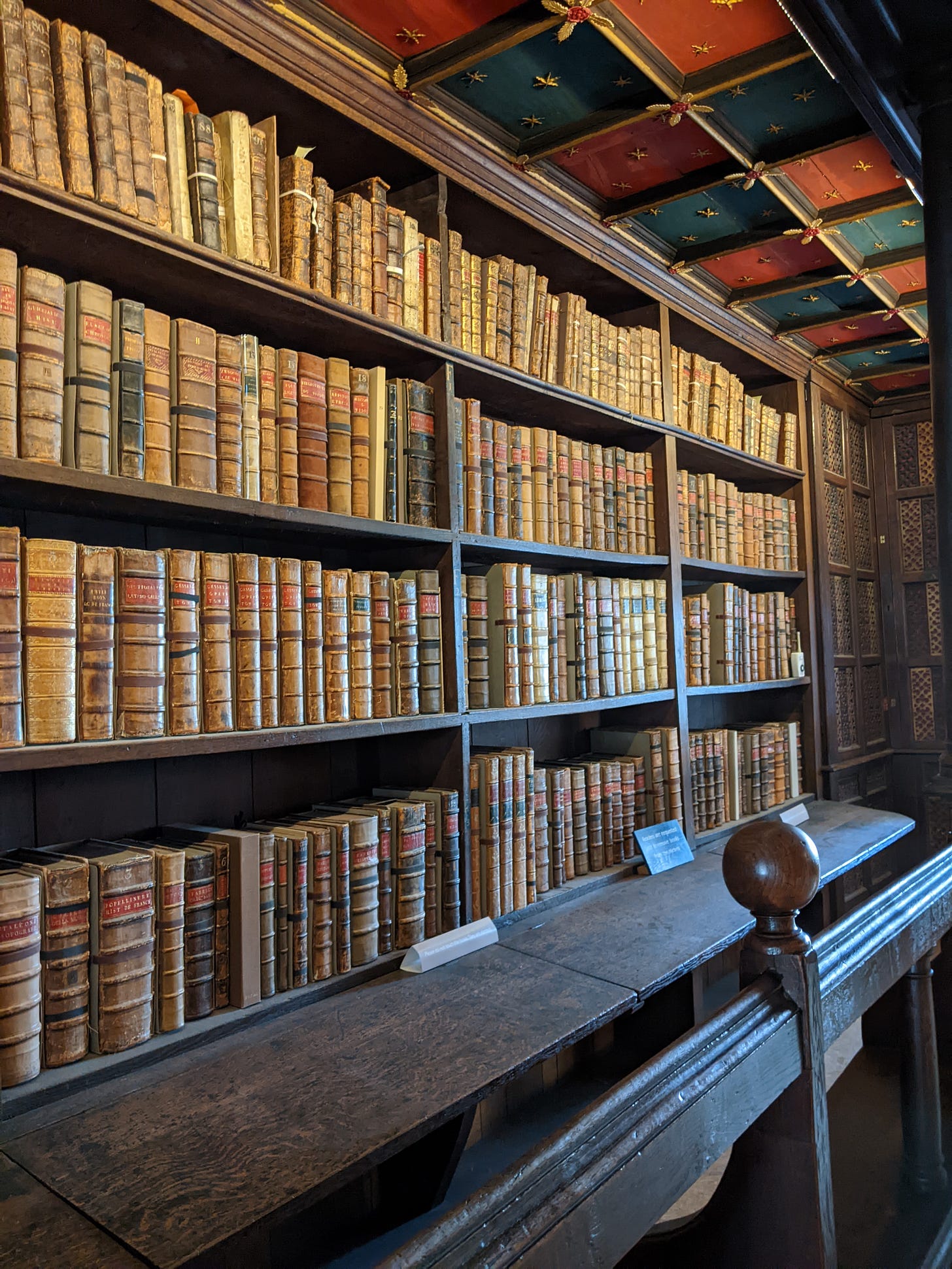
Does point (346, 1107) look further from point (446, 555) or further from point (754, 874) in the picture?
point (446, 555)

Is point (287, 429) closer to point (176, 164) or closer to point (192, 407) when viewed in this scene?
point (192, 407)

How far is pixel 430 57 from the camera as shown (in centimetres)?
169

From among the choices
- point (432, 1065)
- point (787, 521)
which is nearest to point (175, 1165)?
point (432, 1065)

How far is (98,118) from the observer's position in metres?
1.28

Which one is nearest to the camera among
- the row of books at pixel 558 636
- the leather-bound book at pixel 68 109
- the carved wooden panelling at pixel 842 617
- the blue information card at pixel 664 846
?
the leather-bound book at pixel 68 109

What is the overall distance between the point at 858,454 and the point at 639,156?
2694mm

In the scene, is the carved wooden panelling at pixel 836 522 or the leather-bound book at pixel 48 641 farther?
the carved wooden panelling at pixel 836 522

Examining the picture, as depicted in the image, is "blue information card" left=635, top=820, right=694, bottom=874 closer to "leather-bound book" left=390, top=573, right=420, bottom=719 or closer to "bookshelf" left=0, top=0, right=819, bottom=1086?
"bookshelf" left=0, top=0, right=819, bottom=1086

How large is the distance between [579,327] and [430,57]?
76cm

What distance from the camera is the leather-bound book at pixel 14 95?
1191 mm

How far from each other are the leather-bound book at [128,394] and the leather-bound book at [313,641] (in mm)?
348

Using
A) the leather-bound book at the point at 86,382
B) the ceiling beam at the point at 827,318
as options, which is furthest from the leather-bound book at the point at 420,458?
the ceiling beam at the point at 827,318

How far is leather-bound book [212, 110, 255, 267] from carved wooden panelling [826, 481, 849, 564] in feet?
10.0

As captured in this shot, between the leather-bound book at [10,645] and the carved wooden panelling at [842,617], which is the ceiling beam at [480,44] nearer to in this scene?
the leather-bound book at [10,645]
